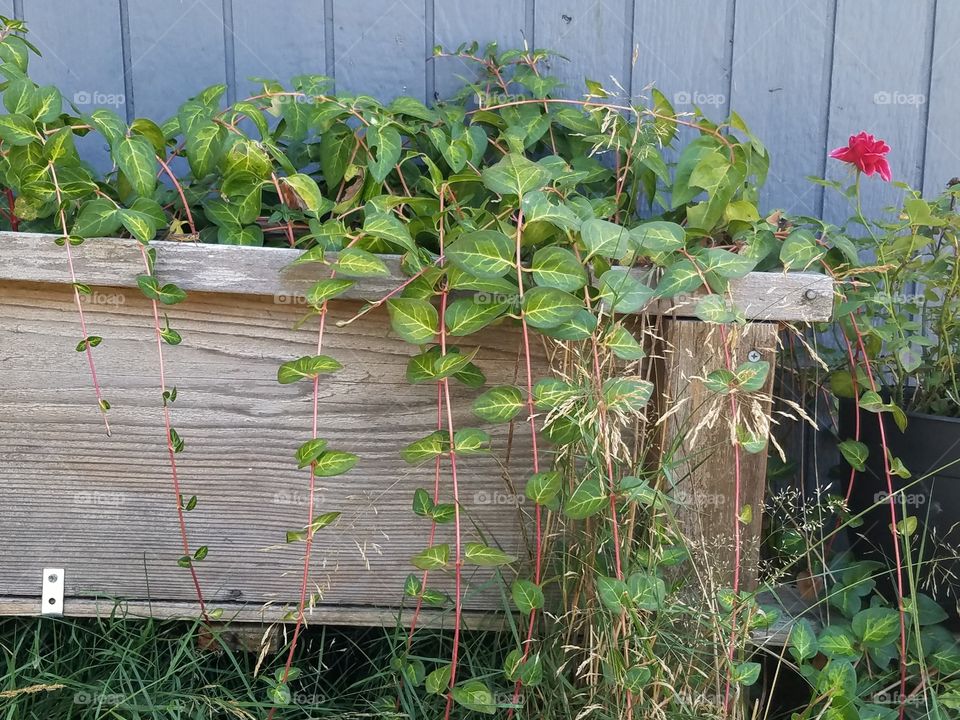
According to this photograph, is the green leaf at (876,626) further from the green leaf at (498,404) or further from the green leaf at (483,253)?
the green leaf at (483,253)

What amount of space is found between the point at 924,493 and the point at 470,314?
81 centimetres

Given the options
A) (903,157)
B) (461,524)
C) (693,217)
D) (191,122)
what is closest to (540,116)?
(693,217)

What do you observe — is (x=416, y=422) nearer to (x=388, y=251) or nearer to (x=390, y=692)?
(x=388, y=251)

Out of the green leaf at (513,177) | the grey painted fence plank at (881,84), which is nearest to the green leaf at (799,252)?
the green leaf at (513,177)

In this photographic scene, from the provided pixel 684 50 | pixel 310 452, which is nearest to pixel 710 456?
pixel 310 452

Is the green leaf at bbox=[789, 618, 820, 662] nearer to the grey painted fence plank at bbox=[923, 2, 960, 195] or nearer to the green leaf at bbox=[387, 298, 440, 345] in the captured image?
the green leaf at bbox=[387, 298, 440, 345]

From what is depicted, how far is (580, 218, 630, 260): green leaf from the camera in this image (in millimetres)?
1032

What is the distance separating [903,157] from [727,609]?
111 cm

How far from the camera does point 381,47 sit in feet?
5.37

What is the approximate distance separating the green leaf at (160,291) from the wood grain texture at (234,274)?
3 centimetres

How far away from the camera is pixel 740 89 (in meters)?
1.68

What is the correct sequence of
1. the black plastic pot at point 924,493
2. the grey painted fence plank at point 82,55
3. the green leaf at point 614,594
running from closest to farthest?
the green leaf at point 614,594 < the black plastic pot at point 924,493 < the grey painted fence plank at point 82,55

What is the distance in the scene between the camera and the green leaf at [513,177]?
1.06 m

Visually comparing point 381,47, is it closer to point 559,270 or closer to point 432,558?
point 559,270
